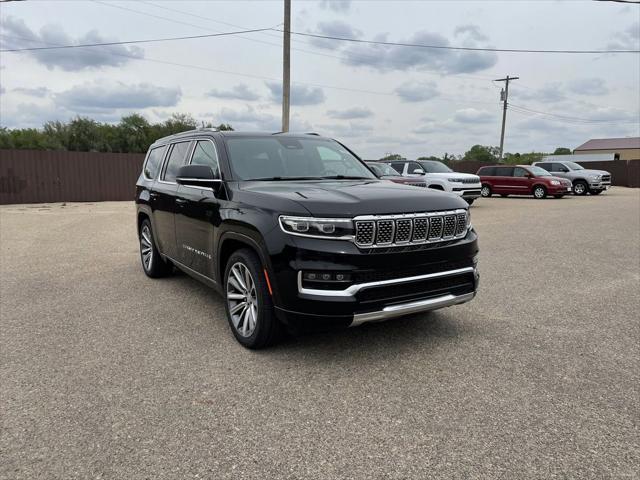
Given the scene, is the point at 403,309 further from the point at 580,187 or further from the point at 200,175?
the point at 580,187

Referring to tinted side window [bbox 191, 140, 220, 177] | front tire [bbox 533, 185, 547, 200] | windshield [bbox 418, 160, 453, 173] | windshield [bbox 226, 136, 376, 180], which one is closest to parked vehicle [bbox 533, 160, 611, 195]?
front tire [bbox 533, 185, 547, 200]

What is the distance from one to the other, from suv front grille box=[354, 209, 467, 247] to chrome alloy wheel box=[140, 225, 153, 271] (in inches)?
162

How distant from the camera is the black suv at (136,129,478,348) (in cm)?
356

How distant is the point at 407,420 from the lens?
9.94 feet

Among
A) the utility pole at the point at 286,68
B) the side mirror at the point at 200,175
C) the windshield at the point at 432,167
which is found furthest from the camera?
the utility pole at the point at 286,68

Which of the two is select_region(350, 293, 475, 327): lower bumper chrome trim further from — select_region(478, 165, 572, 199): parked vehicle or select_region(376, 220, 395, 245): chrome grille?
select_region(478, 165, 572, 199): parked vehicle

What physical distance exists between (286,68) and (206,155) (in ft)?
49.7

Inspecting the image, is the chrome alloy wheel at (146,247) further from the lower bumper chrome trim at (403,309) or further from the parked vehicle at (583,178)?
the parked vehicle at (583,178)

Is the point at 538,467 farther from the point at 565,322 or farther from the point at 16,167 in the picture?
the point at 16,167

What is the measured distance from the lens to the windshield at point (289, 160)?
4730mm

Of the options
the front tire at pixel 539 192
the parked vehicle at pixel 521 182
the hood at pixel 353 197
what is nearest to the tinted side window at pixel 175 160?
the hood at pixel 353 197

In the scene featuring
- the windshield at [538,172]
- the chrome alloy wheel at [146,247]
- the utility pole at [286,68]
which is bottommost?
the chrome alloy wheel at [146,247]

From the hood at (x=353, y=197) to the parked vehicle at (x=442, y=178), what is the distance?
12.2 m

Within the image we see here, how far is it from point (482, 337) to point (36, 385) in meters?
3.62
